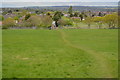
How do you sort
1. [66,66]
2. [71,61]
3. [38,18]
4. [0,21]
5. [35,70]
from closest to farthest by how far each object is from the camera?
[35,70], [66,66], [71,61], [0,21], [38,18]

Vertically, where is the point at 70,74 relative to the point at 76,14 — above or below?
below

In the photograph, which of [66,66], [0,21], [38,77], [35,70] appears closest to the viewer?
[38,77]

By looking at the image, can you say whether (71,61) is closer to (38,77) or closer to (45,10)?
(38,77)

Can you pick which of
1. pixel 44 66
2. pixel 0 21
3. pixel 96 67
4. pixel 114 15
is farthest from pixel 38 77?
pixel 114 15

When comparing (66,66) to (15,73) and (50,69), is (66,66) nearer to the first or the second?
(50,69)

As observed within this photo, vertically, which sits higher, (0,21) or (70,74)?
(0,21)

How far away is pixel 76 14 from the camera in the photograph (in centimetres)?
5894

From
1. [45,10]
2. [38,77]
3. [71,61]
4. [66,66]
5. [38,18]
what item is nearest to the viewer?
[38,77]

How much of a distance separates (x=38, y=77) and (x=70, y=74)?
56.5 inches

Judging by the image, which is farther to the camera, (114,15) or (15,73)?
(114,15)

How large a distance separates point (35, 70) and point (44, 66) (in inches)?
33.3

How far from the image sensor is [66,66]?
1076 cm

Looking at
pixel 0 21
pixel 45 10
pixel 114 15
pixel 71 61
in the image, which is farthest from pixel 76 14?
pixel 71 61

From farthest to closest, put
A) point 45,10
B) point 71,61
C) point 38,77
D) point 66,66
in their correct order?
point 45,10 < point 71,61 < point 66,66 < point 38,77
